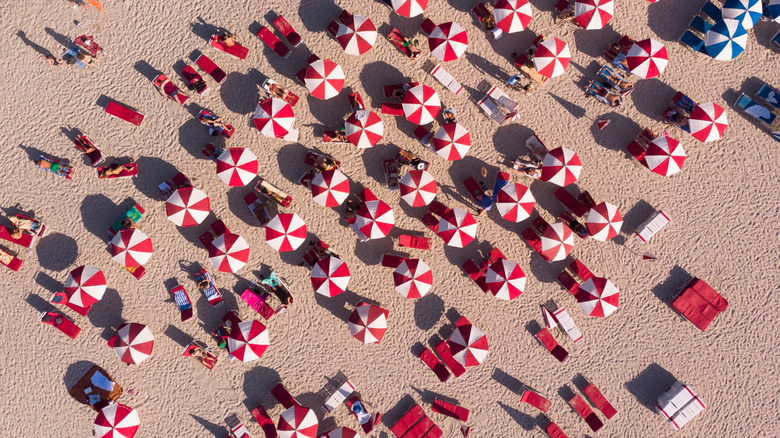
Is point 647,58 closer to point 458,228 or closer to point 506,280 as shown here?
point 458,228

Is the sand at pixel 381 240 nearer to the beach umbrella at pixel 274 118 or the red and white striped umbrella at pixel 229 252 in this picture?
the red and white striped umbrella at pixel 229 252

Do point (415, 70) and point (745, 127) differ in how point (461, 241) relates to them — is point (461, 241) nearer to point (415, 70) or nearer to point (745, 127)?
point (415, 70)

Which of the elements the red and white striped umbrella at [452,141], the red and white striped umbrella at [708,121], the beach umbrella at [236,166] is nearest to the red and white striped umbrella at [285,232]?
the beach umbrella at [236,166]

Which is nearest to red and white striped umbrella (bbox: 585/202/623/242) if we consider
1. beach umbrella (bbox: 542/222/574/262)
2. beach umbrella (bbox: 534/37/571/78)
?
beach umbrella (bbox: 542/222/574/262)

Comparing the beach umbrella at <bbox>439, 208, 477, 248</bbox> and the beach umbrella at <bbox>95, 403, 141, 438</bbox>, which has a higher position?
the beach umbrella at <bbox>439, 208, 477, 248</bbox>

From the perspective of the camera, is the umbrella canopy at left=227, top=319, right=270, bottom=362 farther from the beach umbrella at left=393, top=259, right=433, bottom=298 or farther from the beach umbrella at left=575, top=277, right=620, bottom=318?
the beach umbrella at left=575, top=277, right=620, bottom=318

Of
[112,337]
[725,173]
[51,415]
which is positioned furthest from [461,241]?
[51,415]
